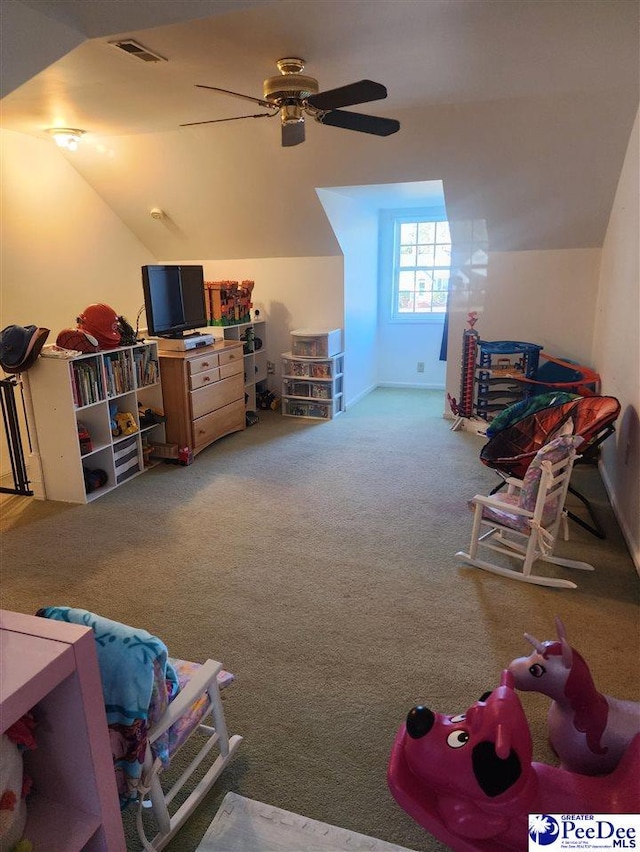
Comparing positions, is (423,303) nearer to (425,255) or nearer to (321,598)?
(425,255)

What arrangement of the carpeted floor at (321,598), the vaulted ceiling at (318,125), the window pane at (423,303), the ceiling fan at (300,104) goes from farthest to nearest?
the window pane at (423,303)
the ceiling fan at (300,104)
the vaulted ceiling at (318,125)
the carpeted floor at (321,598)

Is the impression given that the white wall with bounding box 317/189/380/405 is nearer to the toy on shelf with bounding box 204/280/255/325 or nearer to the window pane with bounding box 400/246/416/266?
→ the window pane with bounding box 400/246/416/266

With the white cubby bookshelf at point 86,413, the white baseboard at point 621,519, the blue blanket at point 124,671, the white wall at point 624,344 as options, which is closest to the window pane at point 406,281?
the white wall at point 624,344

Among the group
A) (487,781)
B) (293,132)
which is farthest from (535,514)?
(293,132)

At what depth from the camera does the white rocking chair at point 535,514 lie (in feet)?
8.17

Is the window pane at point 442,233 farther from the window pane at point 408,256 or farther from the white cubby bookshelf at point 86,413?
the white cubby bookshelf at point 86,413

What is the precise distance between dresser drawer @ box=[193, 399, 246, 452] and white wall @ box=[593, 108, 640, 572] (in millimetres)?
3014

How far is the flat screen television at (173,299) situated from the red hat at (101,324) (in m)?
0.34

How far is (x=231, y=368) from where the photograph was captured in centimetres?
479

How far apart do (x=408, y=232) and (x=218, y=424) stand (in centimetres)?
353

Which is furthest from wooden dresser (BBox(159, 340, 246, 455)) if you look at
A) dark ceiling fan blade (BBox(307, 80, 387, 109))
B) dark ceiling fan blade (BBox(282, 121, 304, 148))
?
A: dark ceiling fan blade (BBox(307, 80, 387, 109))

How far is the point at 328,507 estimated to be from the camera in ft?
11.3

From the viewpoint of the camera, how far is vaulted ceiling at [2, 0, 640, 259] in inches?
85.7

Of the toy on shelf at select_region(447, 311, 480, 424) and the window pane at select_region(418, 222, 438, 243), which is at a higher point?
the window pane at select_region(418, 222, 438, 243)
